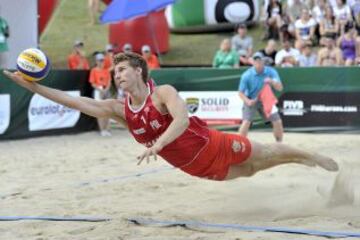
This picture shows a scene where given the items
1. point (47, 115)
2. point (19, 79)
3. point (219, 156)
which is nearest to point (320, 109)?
point (47, 115)

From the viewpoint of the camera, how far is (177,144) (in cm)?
541

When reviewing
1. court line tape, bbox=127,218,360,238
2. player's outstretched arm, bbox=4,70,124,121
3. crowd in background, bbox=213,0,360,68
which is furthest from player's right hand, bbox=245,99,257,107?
court line tape, bbox=127,218,360,238

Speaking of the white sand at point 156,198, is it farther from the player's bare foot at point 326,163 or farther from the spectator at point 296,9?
the spectator at point 296,9

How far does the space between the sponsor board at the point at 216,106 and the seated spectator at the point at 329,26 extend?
3.94 m

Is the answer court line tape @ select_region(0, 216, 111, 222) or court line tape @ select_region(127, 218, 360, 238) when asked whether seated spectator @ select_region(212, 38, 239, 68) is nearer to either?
court line tape @ select_region(0, 216, 111, 222)

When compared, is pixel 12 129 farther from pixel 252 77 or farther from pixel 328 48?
pixel 328 48

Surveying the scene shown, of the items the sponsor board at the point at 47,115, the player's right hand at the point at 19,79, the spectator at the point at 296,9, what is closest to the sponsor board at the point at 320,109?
the sponsor board at the point at 47,115

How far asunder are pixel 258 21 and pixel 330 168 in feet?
46.4

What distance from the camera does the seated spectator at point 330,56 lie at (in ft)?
46.4

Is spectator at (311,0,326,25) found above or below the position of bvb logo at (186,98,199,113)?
above

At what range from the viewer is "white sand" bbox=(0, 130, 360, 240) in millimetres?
5129

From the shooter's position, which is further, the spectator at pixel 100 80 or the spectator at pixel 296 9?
the spectator at pixel 296 9

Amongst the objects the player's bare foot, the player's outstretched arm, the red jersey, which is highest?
the player's outstretched arm

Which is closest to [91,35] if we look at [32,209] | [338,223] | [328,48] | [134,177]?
[328,48]
